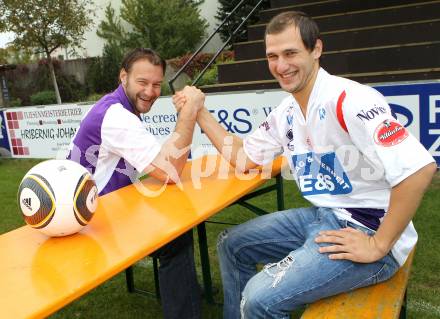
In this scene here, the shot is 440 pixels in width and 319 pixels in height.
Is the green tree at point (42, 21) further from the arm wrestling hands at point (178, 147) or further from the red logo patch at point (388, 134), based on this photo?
the red logo patch at point (388, 134)

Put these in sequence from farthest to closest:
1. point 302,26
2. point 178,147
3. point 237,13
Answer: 1. point 237,13
2. point 178,147
3. point 302,26

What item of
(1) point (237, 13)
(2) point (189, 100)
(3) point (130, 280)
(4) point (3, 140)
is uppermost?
(1) point (237, 13)

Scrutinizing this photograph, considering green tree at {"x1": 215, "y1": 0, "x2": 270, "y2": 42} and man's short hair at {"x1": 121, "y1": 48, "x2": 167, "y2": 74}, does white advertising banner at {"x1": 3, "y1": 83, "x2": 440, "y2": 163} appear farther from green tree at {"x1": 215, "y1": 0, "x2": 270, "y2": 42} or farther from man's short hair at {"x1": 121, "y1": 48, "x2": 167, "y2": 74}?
green tree at {"x1": 215, "y1": 0, "x2": 270, "y2": 42}

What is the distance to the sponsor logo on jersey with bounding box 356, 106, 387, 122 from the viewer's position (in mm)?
1978

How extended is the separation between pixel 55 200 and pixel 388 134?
1.43 m

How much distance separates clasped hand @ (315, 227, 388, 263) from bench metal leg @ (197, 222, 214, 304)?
1.36 metres

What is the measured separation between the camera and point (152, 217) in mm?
2311

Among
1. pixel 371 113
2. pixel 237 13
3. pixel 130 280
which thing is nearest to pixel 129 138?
pixel 371 113

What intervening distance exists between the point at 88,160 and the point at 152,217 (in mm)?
826

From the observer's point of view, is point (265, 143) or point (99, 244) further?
point (265, 143)

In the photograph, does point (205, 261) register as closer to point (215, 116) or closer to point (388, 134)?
point (388, 134)

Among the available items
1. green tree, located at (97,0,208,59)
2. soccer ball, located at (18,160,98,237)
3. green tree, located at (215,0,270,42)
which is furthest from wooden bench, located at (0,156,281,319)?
green tree, located at (97,0,208,59)

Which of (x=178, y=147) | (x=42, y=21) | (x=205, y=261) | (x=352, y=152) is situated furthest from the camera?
(x=42, y=21)

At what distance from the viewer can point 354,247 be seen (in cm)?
200
